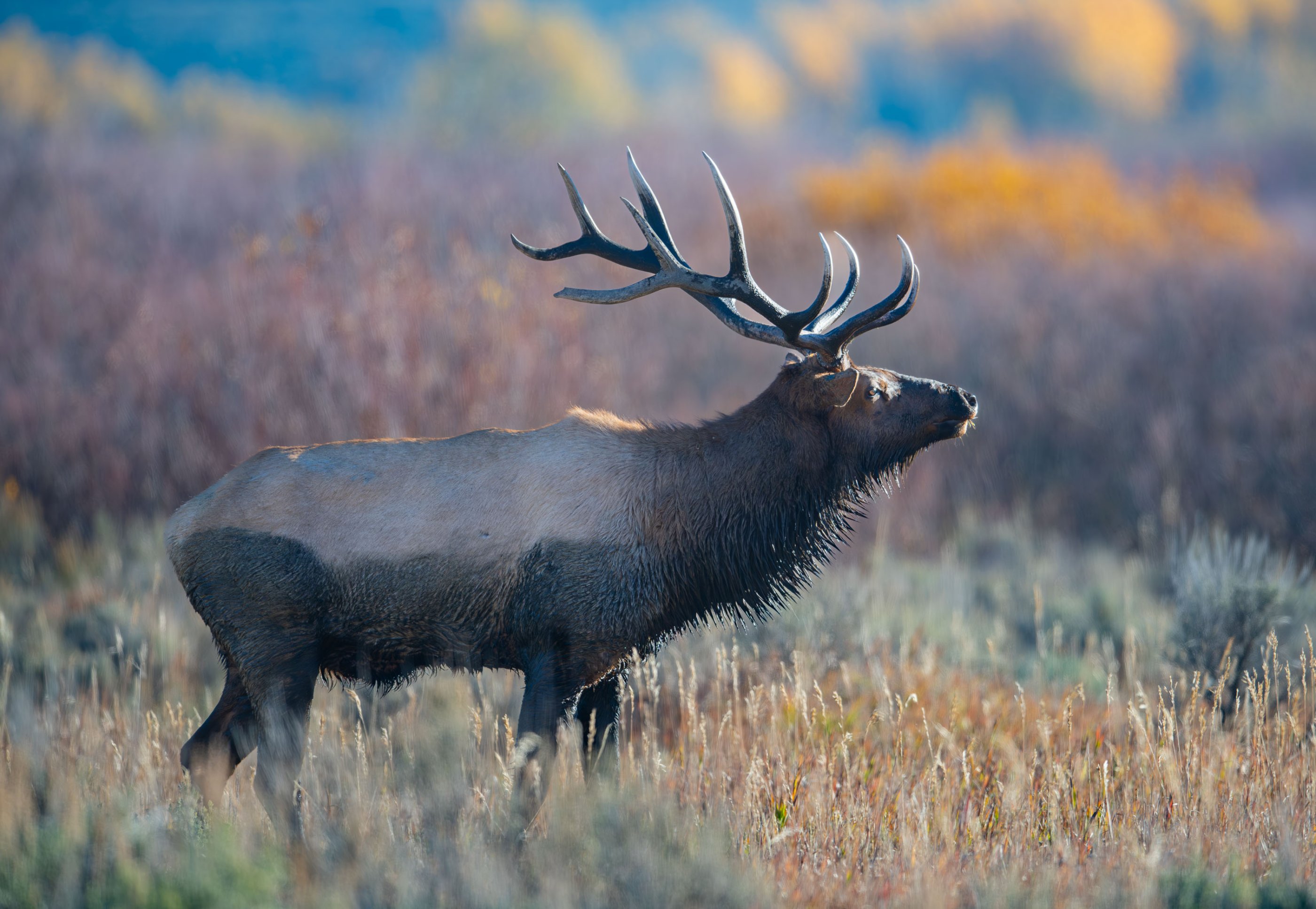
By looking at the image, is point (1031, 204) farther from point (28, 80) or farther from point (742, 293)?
point (28, 80)

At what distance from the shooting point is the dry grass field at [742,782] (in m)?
3.30

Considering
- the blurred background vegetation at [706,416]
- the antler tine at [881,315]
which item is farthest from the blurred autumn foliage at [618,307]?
the antler tine at [881,315]

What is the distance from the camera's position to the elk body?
3674mm

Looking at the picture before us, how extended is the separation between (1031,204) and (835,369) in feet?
45.0

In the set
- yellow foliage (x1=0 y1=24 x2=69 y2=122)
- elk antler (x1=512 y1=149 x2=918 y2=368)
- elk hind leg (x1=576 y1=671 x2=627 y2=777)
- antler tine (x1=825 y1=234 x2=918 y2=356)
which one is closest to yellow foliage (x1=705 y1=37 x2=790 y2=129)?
yellow foliage (x1=0 y1=24 x2=69 y2=122)

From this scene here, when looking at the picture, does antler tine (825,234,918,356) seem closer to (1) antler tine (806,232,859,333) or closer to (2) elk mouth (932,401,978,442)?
(1) antler tine (806,232,859,333)

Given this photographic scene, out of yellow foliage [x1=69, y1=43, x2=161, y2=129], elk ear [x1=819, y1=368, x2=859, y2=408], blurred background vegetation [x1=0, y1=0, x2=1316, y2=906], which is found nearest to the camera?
blurred background vegetation [x1=0, y1=0, x2=1316, y2=906]

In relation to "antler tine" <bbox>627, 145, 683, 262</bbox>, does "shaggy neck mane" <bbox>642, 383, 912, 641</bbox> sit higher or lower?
lower

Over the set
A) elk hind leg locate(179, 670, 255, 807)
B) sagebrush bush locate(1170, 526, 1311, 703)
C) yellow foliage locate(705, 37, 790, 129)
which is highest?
yellow foliage locate(705, 37, 790, 129)

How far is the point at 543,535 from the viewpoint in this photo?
12.3 ft

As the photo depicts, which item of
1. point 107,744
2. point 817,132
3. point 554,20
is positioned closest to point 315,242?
point 107,744

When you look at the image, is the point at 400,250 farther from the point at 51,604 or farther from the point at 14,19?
the point at 14,19

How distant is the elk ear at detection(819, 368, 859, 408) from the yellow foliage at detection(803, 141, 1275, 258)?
37.9 feet

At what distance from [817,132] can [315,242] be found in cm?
1499
